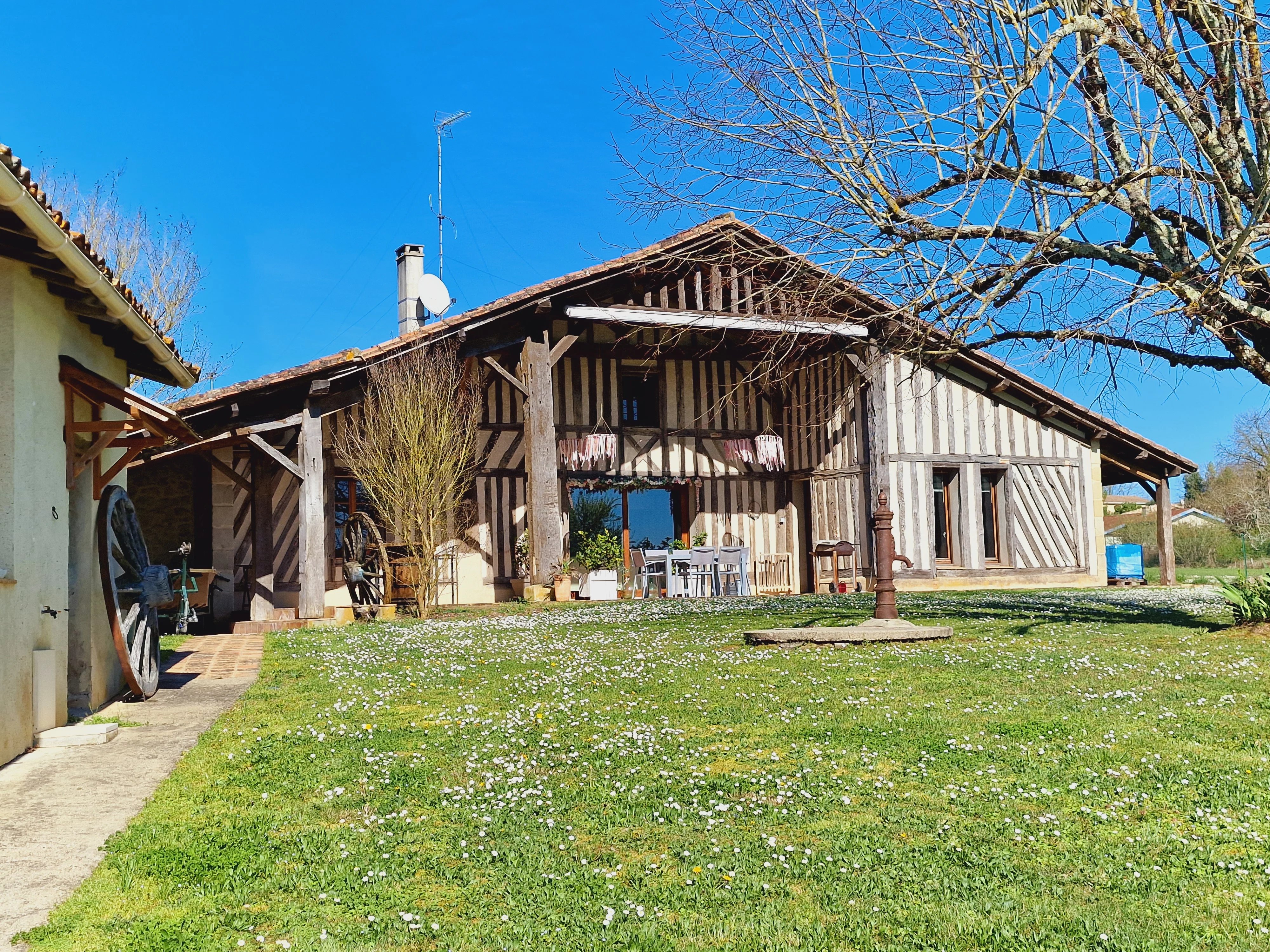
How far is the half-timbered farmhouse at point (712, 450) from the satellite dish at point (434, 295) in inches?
49.0

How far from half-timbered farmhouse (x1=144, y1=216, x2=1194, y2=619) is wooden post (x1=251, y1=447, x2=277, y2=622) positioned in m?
0.03

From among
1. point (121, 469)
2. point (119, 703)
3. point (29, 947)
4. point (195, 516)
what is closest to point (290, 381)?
point (195, 516)

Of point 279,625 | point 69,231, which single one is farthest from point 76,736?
point 279,625

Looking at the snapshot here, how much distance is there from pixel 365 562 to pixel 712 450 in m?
7.63

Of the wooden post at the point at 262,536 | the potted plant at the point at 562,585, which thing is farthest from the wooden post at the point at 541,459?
the wooden post at the point at 262,536

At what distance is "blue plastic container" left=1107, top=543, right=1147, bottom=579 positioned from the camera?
24312 millimetres

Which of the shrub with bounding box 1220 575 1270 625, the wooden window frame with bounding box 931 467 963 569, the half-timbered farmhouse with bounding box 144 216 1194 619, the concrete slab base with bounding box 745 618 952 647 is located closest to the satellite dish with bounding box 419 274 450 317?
the half-timbered farmhouse with bounding box 144 216 1194 619

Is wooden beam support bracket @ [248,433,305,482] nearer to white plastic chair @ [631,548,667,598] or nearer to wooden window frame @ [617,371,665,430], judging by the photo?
white plastic chair @ [631,548,667,598]

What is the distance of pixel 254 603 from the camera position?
53.5 ft

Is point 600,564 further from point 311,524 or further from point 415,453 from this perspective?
point 311,524

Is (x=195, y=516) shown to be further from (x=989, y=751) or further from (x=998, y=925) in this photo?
(x=998, y=925)

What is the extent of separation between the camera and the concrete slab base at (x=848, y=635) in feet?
33.3

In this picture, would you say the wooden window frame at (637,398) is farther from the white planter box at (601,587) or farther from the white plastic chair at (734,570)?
the white planter box at (601,587)

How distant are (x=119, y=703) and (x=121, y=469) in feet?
6.10
